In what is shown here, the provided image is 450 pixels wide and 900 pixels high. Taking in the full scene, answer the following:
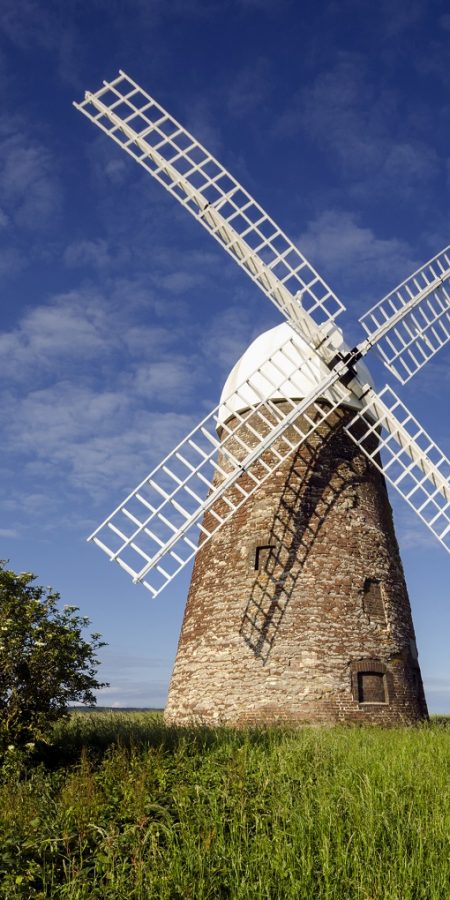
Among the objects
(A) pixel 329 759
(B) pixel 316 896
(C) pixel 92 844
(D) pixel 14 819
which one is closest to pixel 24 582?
(D) pixel 14 819

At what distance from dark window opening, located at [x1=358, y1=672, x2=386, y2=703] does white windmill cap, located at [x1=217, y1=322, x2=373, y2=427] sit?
528cm

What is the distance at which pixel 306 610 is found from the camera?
11.9m

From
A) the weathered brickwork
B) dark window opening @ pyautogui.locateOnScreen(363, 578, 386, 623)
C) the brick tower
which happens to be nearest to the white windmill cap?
the brick tower

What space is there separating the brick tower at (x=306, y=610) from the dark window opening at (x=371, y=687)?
0.07 feet

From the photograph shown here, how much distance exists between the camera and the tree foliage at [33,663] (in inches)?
338

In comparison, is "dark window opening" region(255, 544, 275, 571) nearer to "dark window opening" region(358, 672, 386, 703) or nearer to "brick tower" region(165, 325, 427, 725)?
A: "brick tower" region(165, 325, 427, 725)

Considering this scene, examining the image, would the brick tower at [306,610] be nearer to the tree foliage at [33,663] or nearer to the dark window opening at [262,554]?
the dark window opening at [262,554]

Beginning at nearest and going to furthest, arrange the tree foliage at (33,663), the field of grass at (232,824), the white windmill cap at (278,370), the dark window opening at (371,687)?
the field of grass at (232,824) < the tree foliage at (33,663) < the dark window opening at (371,687) < the white windmill cap at (278,370)

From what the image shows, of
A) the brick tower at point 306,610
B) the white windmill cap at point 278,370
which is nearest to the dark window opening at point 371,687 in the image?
the brick tower at point 306,610

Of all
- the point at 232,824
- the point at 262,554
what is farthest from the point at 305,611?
the point at 232,824

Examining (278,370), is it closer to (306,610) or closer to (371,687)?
(306,610)

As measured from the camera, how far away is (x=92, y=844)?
605cm

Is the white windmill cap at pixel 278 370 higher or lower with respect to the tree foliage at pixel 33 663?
higher

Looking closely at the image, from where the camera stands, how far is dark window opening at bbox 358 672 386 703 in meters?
11.9
